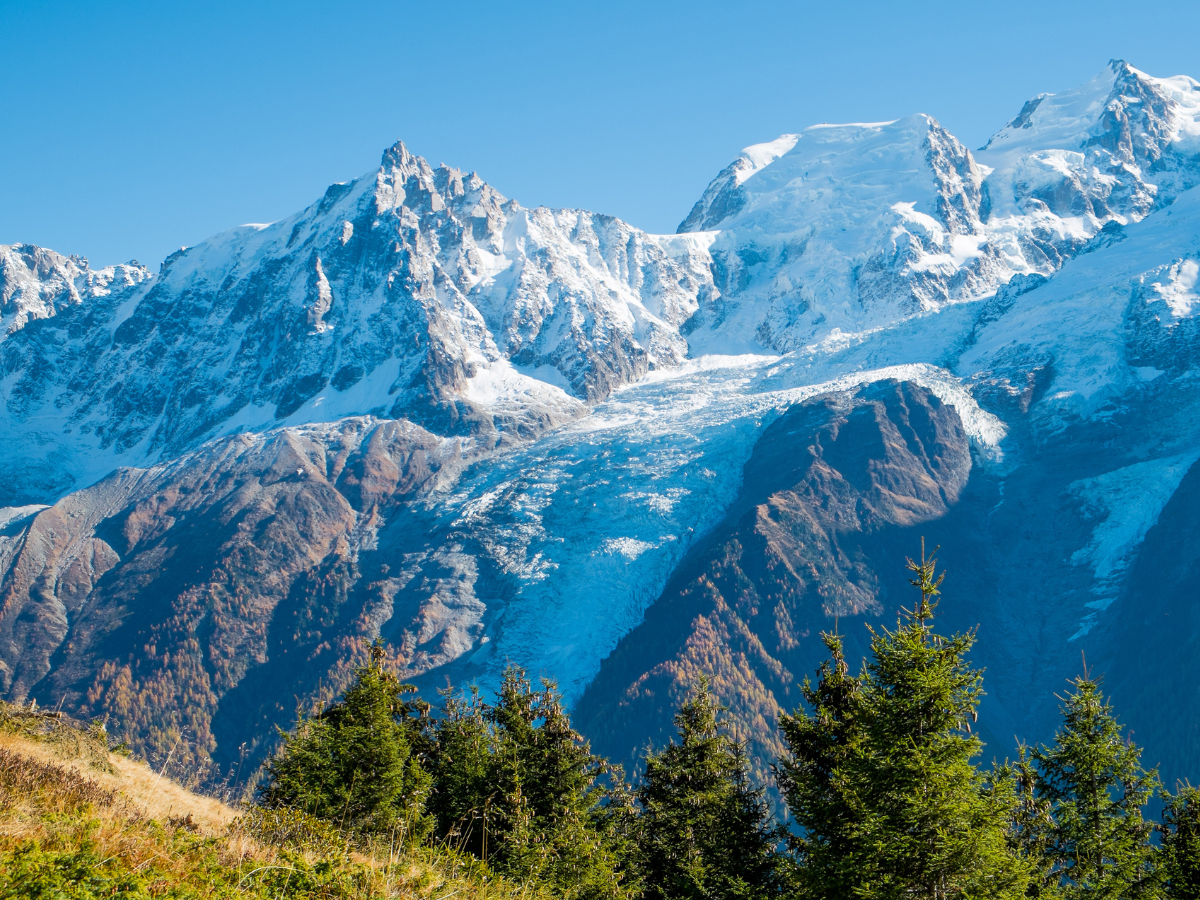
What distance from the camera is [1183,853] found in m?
21.2

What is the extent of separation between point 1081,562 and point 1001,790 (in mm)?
190789

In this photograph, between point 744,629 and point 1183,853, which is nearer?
point 1183,853

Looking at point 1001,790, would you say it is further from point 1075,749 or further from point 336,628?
point 336,628

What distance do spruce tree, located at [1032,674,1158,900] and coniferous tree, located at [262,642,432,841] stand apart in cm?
1718

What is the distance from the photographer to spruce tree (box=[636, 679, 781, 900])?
2405 cm

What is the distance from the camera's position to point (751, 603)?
185625 mm

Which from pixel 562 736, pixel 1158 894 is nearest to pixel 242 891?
pixel 562 736

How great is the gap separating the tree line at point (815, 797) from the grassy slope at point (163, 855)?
11.8 feet

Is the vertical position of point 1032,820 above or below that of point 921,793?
below

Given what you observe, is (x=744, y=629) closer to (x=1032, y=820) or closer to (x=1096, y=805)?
(x=1032, y=820)

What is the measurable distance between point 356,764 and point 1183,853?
2234 cm

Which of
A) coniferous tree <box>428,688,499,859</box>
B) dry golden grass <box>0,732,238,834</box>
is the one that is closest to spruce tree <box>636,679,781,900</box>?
coniferous tree <box>428,688,499,859</box>

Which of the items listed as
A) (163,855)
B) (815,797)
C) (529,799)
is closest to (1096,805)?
(815,797)

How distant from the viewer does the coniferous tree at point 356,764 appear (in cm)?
2445
